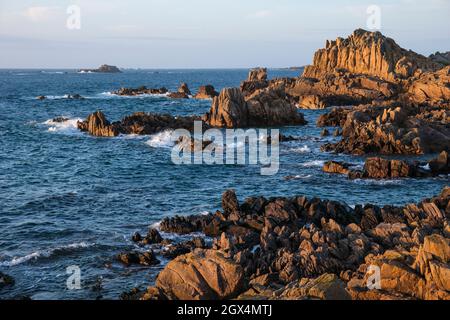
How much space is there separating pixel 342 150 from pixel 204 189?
905 inches

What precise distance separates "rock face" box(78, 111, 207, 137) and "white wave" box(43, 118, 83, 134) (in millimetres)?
1599

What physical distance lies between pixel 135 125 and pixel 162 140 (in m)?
9.56

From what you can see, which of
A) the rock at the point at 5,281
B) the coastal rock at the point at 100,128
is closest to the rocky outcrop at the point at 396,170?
the rock at the point at 5,281

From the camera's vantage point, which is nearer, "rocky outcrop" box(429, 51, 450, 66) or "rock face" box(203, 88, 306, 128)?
"rock face" box(203, 88, 306, 128)

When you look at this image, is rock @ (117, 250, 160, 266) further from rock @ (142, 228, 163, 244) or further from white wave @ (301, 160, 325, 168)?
white wave @ (301, 160, 325, 168)

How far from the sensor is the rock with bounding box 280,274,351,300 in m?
17.8

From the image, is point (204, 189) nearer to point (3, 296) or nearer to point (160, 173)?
point (160, 173)

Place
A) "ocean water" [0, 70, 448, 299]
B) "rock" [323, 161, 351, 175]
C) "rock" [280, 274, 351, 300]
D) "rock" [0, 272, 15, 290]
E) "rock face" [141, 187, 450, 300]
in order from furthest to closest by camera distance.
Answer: "rock" [323, 161, 351, 175], "ocean water" [0, 70, 448, 299], "rock" [0, 272, 15, 290], "rock face" [141, 187, 450, 300], "rock" [280, 274, 351, 300]

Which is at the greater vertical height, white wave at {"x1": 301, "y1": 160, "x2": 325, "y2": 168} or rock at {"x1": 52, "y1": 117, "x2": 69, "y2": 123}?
rock at {"x1": 52, "y1": 117, "x2": 69, "y2": 123}

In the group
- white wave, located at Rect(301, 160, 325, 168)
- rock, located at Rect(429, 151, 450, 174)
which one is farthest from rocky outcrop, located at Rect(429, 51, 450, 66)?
rock, located at Rect(429, 151, 450, 174)

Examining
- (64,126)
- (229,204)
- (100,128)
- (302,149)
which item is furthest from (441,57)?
(229,204)

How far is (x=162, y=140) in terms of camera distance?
244 feet

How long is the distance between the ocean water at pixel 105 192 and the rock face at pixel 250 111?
28.9 ft

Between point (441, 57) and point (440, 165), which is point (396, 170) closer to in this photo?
point (440, 165)
